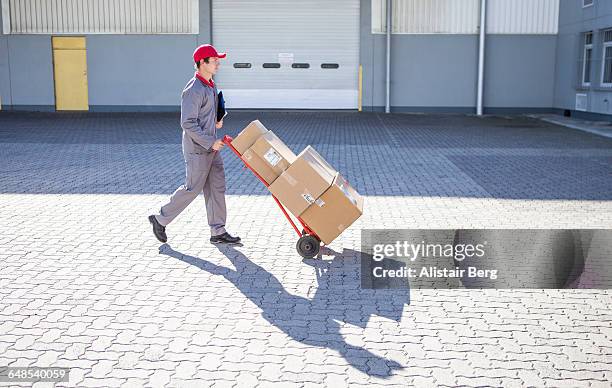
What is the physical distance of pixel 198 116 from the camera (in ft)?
21.9

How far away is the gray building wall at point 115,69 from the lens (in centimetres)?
2442

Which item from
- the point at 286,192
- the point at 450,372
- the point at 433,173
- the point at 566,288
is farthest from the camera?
the point at 433,173

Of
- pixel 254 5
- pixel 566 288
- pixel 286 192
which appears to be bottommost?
pixel 566 288

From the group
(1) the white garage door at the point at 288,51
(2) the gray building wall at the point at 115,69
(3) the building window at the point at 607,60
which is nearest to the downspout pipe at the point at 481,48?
(1) the white garage door at the point at 288,51

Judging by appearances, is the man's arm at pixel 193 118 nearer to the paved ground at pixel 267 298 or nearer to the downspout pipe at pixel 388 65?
the paved ground at pixel 267 298

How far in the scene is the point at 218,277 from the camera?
5.94 m

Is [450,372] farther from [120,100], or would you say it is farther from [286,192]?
[120,100]

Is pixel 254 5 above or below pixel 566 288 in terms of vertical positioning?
above

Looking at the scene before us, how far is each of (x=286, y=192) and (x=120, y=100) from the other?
65.1 ft

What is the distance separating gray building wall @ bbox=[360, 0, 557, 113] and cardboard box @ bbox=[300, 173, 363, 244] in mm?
18609

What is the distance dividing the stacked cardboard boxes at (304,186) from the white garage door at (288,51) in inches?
724

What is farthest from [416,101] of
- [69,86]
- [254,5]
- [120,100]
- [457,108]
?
[69,86]

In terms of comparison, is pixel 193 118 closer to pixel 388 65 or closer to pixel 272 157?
pixel 272 157

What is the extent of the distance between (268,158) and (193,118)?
0.81 meters
